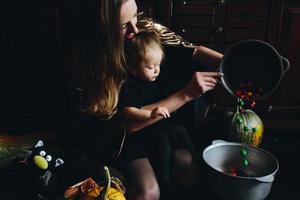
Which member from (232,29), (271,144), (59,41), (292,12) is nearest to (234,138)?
(271,144)

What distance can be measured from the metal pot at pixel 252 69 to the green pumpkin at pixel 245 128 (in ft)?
0.46

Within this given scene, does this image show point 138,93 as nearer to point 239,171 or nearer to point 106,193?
point 106,193

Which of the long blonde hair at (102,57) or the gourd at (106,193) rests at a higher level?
the long blonde hair at (102,57)

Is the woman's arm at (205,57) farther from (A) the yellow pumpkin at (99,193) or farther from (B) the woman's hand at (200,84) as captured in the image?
(A) the yellow pumpkin at (99,193)

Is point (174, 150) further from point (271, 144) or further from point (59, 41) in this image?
point (59, 41)

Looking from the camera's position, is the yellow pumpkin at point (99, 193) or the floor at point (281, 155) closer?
the yellow pumpkin at point (99, 193)

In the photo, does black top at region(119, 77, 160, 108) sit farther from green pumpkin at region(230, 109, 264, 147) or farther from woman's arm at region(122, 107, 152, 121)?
green pumpkin at region(230, 109, 264, 147)

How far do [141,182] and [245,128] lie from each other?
46cm

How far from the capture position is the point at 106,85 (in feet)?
4.40

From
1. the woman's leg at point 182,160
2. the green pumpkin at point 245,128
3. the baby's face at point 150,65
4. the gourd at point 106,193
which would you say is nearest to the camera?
the gourd at point 106,193

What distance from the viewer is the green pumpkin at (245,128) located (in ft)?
5.27

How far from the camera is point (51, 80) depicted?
194 centimetres

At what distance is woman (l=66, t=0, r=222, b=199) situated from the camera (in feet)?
4.22

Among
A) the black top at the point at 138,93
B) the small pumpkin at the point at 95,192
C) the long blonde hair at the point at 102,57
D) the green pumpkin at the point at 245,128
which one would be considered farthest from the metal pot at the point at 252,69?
the small pumpkin at the point at 95,192
